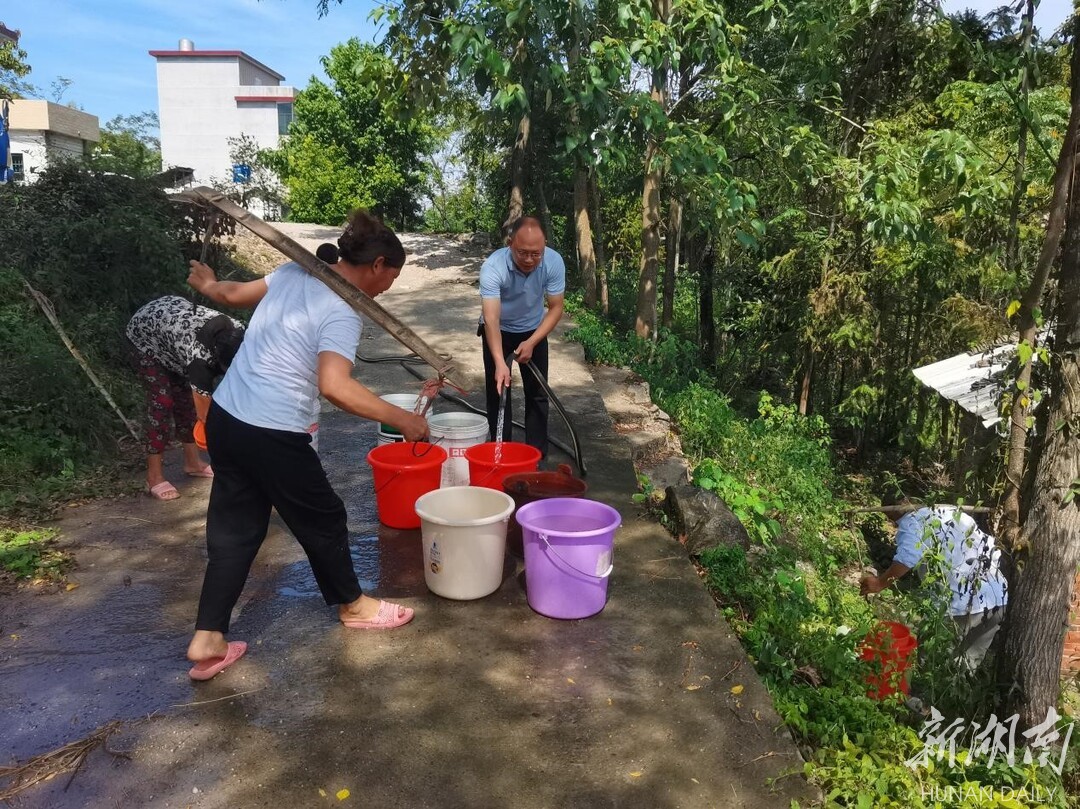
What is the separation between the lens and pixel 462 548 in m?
3.33

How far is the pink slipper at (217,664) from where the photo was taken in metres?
2.81

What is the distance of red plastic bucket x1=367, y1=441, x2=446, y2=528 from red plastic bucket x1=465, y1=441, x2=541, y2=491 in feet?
0.58

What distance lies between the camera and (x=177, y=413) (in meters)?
4.64

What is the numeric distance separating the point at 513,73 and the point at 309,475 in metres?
4.27

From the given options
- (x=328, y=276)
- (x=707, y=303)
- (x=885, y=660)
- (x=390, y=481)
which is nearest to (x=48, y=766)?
(x=328, y=276)

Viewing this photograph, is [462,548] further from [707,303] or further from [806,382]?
[707,303]

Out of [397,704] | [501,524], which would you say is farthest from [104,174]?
[397,704]

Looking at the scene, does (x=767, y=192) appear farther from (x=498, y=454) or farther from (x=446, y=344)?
(x=498, y=454)

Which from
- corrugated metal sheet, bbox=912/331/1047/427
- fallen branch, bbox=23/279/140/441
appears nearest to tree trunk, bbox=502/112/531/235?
corrugated metal sheet, bbox=912/331/1047/427

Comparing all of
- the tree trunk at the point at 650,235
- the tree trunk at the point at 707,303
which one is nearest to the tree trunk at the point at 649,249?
the tree trunk at the point at 650,235

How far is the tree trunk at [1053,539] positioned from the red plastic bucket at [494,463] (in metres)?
2.32

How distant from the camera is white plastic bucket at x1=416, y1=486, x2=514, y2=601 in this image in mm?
3287

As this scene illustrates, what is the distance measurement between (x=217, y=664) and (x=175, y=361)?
2.19 meters

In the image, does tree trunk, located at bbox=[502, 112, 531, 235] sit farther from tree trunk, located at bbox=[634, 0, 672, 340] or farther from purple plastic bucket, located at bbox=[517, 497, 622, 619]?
purple plastic bucket, located at bbox=[517, 497, 622, 619]
